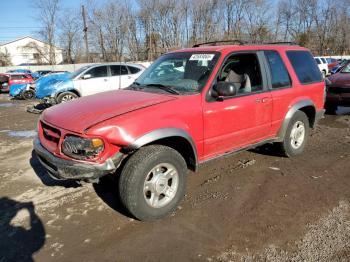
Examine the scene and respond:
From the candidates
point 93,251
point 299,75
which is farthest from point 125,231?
point 299,75

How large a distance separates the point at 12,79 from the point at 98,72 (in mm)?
10932

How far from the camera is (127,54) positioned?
169ft

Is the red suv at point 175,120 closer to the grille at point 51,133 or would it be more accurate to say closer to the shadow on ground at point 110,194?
the grille at point 51,133

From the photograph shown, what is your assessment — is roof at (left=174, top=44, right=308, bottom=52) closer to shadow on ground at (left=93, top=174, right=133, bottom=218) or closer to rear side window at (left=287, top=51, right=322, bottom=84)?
rear side window at (left=287, top=51, right=322, bottom=84)

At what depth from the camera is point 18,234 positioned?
3520mm

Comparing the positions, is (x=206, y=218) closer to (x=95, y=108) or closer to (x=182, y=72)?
(x=95, y=108)

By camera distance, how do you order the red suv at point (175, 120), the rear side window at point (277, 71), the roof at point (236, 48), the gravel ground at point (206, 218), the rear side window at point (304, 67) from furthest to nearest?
the rear side window at point (304, 67) → the rear side window at point (277, 71) → the roof at point (236, 48) → the red suv at point (175, 120) → the gravel ground at point (206, 218)

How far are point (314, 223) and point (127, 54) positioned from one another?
5049 centimetres

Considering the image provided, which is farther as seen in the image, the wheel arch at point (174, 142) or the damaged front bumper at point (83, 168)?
the wheel arch at point (174, 142)

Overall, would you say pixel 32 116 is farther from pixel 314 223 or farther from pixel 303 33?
pixel 303 33

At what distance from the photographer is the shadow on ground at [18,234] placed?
126 inches

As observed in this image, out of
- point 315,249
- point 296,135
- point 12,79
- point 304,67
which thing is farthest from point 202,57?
point 12,79

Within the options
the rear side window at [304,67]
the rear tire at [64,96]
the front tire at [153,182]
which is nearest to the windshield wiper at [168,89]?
the front tire at [153,182]

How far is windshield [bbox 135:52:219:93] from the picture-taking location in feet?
13.7
